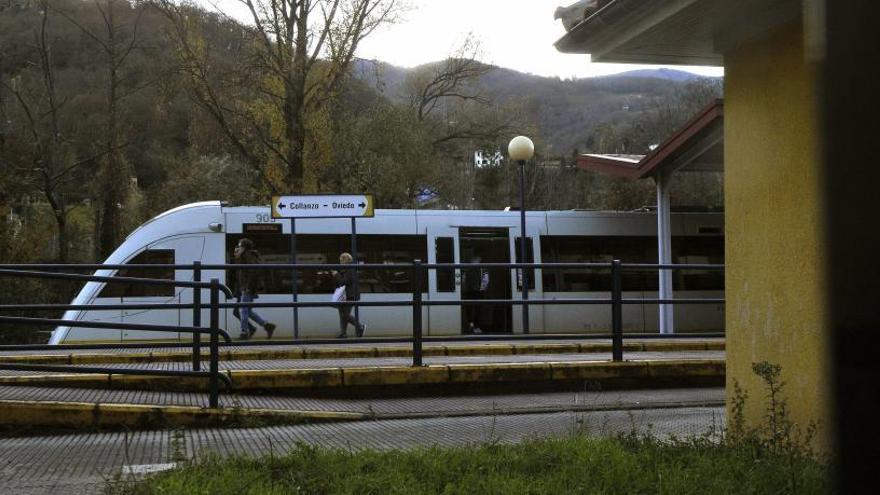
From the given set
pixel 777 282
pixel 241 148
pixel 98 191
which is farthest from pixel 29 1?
pixel 777 282

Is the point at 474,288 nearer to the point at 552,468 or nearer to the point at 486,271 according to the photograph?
the point at 486,271

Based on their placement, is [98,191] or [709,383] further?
[98,191]

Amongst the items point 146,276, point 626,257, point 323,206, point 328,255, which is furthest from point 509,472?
point 626,257

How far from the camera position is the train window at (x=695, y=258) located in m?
19.7

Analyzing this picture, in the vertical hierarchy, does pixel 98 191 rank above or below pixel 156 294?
above

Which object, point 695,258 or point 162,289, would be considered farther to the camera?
point 695,258

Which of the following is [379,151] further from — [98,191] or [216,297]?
[216,297]

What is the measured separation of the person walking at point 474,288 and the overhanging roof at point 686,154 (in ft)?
12.8

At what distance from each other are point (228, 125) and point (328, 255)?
329 inches

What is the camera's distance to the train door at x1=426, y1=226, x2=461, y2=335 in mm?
18625

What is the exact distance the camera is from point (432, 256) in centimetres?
1869

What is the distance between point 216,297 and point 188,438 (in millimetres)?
1492

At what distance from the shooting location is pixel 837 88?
2.80 metres

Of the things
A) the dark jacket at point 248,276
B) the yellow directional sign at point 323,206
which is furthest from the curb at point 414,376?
the yellow directional sign at point 323,206
